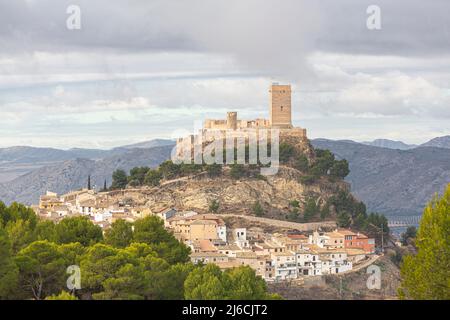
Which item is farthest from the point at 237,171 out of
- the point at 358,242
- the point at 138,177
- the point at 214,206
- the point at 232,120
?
the point at 358,242

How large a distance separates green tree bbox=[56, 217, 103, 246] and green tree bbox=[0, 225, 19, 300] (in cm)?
1029

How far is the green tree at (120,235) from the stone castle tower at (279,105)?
125 feet

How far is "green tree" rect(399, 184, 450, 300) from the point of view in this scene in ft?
112

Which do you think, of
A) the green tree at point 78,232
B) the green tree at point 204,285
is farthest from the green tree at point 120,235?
the green tree at point 204,285

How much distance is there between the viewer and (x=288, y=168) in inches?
3556

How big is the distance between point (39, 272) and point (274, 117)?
177 ft

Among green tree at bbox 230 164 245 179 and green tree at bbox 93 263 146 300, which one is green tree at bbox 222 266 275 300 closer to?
green tree at bbox 93 263 146 300

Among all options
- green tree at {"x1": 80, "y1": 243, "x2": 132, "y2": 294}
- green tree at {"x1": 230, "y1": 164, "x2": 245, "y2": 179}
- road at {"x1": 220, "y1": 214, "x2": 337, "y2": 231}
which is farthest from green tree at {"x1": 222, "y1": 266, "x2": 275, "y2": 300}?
green tree at {"x1": 230, "y1": 164, "x2": 245, "y2": 179}

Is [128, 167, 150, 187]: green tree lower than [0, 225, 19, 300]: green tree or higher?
higher

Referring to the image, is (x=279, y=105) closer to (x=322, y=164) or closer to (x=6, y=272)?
(x=322, y=164)

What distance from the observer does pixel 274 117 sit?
90.0m

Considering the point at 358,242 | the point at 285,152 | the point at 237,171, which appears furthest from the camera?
the point at 285,152
